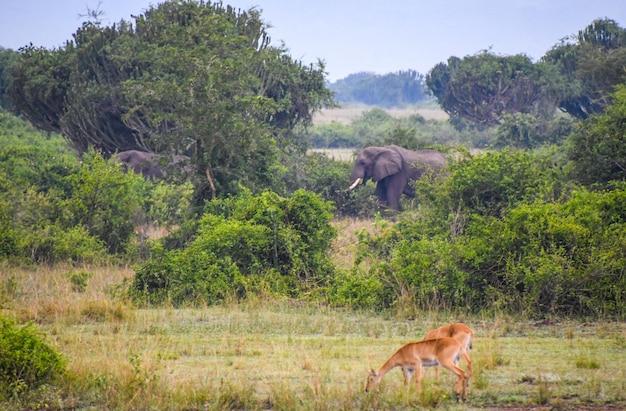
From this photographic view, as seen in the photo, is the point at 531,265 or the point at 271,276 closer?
the point at 531,265

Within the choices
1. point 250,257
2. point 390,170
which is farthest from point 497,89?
point 250,257

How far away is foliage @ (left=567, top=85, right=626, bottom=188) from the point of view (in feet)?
58.1

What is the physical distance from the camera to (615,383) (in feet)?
30.5

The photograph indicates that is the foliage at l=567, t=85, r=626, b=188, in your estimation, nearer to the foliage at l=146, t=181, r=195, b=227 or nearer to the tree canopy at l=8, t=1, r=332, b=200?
the tree canopy at l=8, t=1, r=332, b=200

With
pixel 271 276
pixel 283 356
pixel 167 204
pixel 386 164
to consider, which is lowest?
pixel 283 356

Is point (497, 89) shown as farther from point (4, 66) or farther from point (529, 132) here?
point (4, 66)

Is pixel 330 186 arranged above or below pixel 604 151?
below

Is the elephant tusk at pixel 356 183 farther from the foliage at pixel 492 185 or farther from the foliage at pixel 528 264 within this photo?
the foliage at pixel 528 264

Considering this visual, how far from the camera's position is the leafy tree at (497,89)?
48.1m

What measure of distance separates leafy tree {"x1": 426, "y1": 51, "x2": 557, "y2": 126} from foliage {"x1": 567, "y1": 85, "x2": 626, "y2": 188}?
90.8 feet

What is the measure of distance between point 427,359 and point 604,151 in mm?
10357

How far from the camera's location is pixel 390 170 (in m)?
30.3

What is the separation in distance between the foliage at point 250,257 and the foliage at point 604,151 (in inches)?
210

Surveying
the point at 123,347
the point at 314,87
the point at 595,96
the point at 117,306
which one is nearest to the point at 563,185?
the point at 117,306
